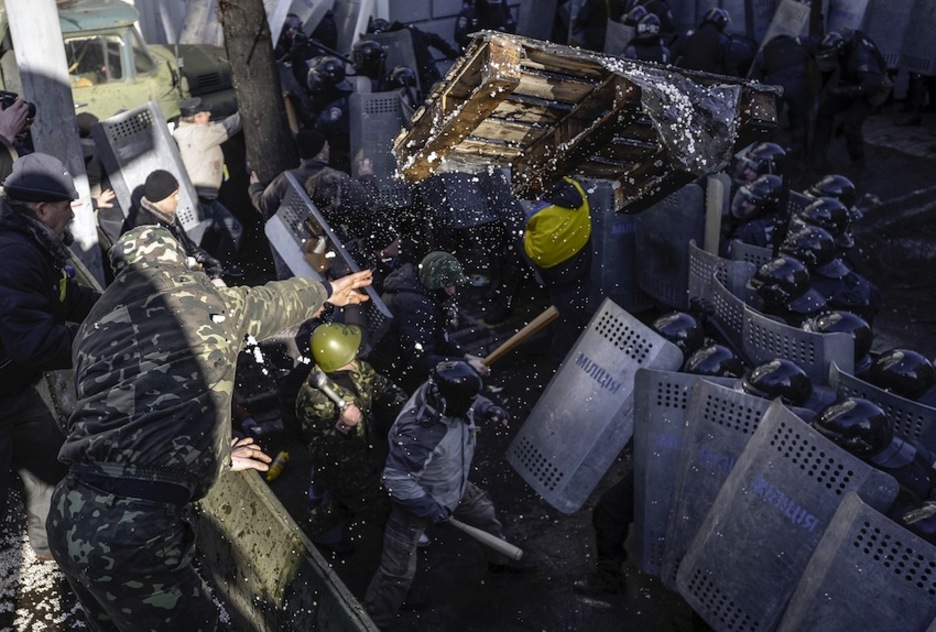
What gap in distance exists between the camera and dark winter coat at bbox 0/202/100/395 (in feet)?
14.0

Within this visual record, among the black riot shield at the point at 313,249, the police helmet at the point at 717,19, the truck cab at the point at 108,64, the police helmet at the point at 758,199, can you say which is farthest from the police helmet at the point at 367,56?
the police helmet at the point at 758,199

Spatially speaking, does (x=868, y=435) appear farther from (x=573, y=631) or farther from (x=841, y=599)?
(x=573, y=631)

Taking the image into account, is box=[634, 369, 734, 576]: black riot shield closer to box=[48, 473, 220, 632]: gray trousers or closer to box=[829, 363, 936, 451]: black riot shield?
box=[829, 363, 936, 451]: black riot shield

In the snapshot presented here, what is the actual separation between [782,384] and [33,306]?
3445 mm

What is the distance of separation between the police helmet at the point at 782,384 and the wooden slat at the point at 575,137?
1.32 m

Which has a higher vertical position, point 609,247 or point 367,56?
point 367,56

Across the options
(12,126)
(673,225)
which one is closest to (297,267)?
(12,126)

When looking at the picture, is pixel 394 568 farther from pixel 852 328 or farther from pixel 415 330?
pixel 852 328

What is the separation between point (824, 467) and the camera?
3.96 meters

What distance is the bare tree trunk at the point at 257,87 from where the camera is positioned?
839cm

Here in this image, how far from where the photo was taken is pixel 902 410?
455 centimetres

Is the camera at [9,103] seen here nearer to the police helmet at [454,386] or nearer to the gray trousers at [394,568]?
the police helmet at [454,386]

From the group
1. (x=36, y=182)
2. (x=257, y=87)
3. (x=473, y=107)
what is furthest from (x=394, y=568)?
(x=257, y=87)

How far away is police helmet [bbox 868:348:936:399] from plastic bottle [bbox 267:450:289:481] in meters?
3.69
